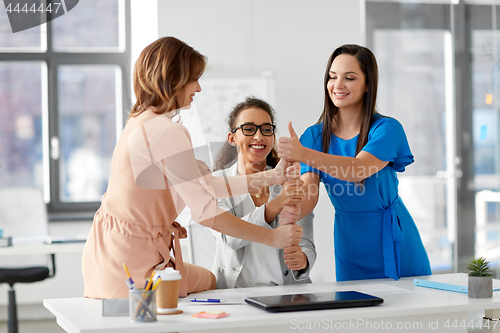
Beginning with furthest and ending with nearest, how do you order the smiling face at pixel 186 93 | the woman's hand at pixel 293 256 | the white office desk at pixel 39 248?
the white office desk at pixel 39 248 < the woman's hand at pixel 293 256 < the smiling face at pixel 186 93

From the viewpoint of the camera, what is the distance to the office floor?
12.0 ft

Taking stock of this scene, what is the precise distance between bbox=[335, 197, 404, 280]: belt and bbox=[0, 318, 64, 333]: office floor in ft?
8.68

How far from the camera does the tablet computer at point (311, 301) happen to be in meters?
1.27

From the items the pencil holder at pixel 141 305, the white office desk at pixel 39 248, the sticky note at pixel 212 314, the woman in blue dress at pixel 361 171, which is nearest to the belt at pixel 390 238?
the woman in blue dress at pixel 361 171

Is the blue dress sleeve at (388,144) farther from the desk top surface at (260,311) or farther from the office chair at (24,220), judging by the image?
the office chair at (24,220)

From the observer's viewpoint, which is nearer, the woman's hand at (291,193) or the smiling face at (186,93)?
the smiling face at (186,93)

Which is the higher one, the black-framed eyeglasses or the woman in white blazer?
the black-framed eyeglasses

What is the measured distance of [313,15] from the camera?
3.80 m

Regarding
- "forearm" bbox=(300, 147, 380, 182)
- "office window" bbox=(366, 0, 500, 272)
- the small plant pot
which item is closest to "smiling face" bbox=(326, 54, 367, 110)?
"forearm" bbox=(300, 147, 380, 182)

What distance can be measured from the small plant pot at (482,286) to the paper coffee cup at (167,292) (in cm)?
84

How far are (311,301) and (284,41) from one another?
9.16 ft

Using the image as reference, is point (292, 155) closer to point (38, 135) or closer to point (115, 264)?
point (115, 264)

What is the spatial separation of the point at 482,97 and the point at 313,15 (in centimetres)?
177

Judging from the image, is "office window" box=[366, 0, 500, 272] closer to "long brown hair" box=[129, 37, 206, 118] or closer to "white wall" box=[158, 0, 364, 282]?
"white wall" box=[158, 0, 364, 282]
